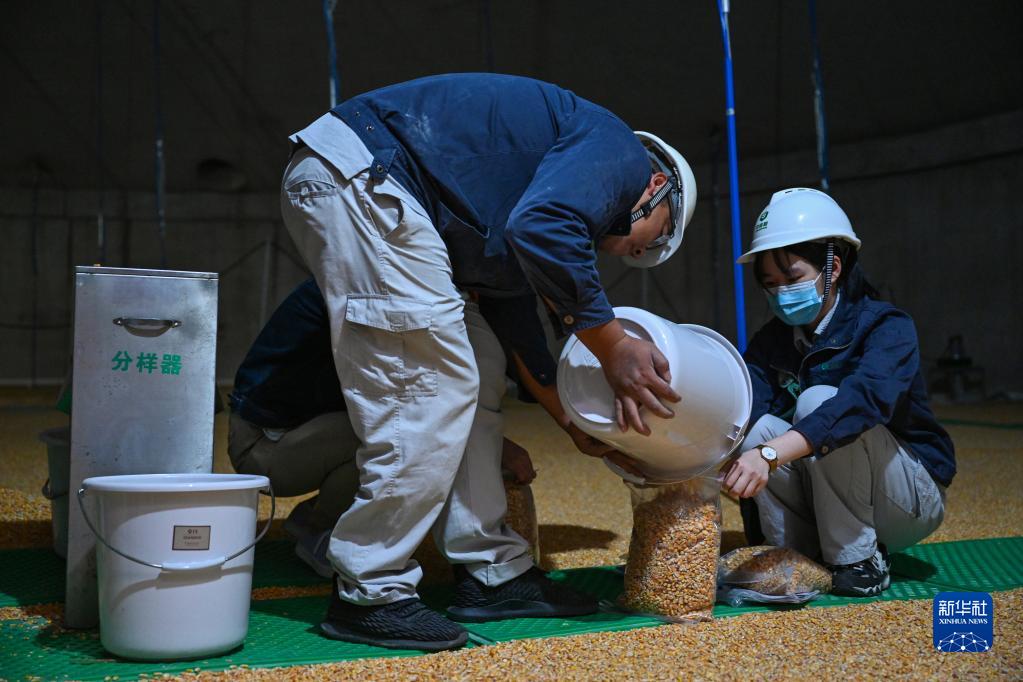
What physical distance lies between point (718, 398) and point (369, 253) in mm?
734

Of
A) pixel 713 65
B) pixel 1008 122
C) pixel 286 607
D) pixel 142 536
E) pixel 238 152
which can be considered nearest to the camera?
pixel 142 536

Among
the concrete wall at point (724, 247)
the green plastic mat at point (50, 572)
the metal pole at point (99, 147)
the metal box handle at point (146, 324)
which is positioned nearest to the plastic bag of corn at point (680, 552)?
the green plastic mat at point (50, 572)

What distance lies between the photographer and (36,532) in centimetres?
286

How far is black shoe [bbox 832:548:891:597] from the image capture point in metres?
2.16

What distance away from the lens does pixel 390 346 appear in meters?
1.79

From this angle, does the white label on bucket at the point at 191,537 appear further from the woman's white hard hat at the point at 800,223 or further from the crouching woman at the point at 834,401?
the woman's white hard hat at the point at 800,223

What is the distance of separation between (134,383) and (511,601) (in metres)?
0.89

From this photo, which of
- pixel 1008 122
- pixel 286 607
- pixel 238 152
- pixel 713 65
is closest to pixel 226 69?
pixel 238 152

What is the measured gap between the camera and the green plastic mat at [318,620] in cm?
169

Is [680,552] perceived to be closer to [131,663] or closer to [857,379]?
[857,379]

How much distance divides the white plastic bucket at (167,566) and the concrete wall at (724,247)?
715 centimetres

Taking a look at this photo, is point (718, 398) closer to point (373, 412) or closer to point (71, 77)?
point (373, 412)

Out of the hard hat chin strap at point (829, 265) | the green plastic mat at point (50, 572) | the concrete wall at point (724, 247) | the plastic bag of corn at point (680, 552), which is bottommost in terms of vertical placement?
the green plastic mat at point (50, 572)

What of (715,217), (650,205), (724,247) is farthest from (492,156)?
(724,247)
